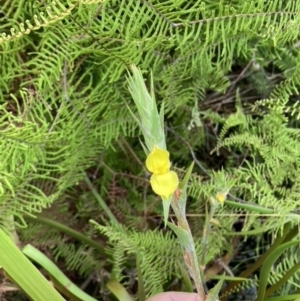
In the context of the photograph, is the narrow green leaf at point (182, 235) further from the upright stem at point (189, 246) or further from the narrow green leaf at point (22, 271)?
the narrow green leaf at point (22, 271)

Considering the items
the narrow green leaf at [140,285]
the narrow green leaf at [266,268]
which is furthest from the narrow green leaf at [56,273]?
the narrow green leaf at [266,268]

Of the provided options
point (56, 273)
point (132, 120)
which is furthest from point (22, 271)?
point (132, 120)

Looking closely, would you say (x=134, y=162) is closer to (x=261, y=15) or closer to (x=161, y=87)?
(x=161, y=87)

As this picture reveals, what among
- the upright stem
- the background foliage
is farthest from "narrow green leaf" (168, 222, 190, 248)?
the background foliage

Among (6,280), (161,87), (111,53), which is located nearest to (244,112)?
(161,87)

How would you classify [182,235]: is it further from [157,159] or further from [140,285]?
[140,285]

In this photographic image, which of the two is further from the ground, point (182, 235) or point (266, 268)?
point (182, 235)
